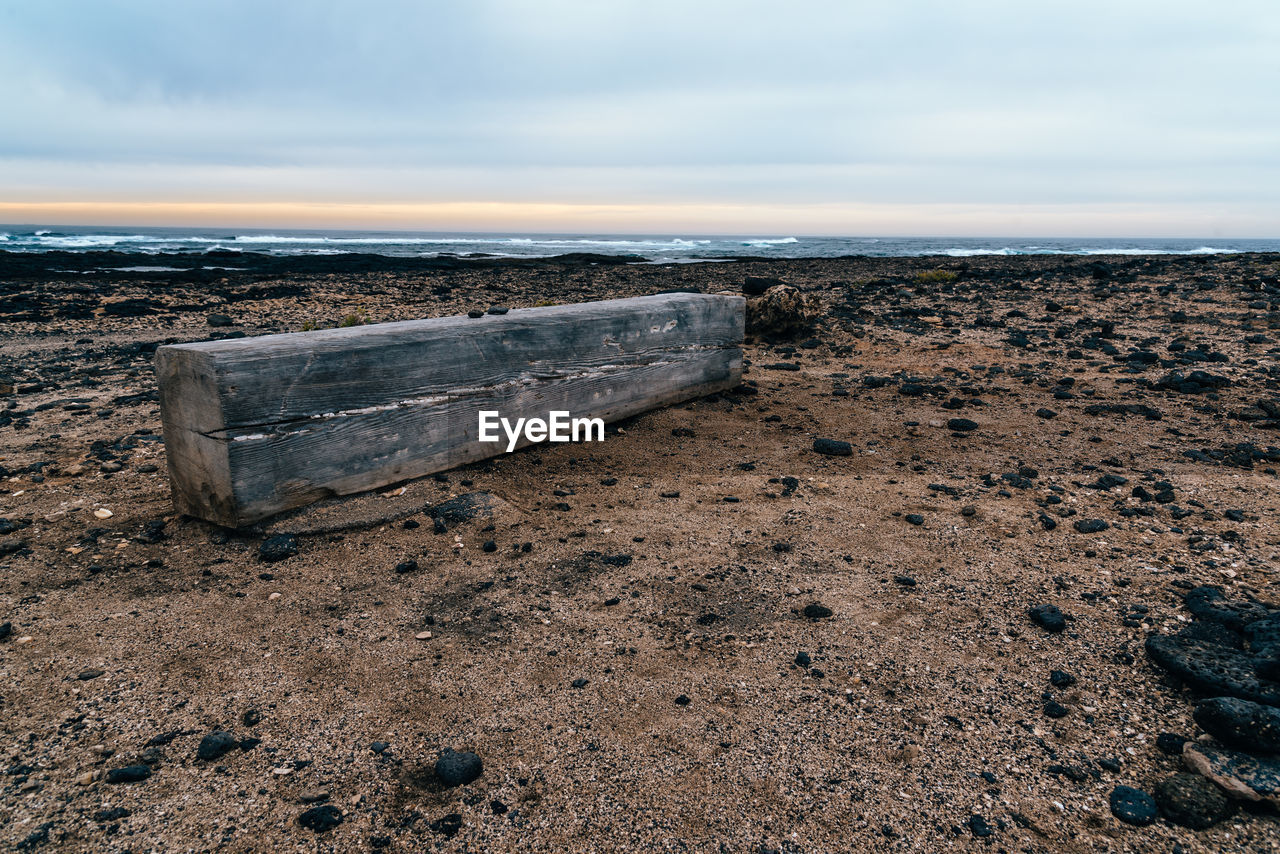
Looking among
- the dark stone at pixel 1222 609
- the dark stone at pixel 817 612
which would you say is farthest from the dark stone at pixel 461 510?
the dark stone at pixel 1222 609

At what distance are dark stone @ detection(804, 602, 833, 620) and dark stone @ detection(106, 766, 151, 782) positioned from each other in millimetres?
2318

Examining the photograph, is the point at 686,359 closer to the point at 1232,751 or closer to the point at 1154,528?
the point at 1154,528

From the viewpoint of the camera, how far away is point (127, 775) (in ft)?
6.73

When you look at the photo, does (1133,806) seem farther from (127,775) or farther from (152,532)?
(152,532)

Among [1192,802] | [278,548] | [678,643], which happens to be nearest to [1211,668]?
[1192,802]

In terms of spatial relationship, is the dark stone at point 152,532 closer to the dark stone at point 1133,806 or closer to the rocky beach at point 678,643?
the rocky beach at point 678,643

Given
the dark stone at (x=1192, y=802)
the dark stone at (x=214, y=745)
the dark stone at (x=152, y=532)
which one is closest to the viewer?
the dark stone at (x=1192, y=802)

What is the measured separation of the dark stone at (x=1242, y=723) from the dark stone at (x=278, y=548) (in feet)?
11.9

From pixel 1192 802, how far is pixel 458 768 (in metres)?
2.04

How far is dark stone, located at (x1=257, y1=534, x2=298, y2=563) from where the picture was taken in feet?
10.9

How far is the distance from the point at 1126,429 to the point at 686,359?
3363 millimetres

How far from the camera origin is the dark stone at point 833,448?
4.88m

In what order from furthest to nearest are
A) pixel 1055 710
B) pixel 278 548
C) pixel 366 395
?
pixel 366 395, pixel 278 548, pixel 1055 710

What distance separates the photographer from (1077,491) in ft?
13.5
